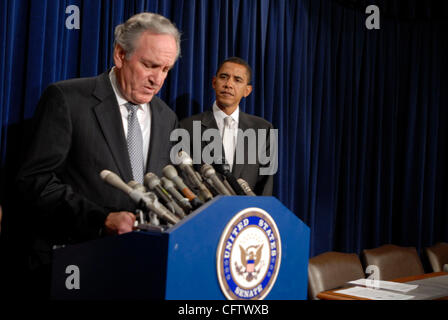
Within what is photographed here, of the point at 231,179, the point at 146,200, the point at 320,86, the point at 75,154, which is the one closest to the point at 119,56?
the point at 75,154

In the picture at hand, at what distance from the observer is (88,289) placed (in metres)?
1.31

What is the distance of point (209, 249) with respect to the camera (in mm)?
1202

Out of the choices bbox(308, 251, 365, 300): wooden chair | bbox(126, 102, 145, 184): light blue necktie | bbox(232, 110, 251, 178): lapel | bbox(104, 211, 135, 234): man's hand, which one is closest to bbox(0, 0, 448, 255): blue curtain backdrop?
bbox(232, 110, 251, 178): lapel

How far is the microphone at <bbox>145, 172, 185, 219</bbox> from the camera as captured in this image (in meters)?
1.40

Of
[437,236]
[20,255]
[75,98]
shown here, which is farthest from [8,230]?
[437,236]

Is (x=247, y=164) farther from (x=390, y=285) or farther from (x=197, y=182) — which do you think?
(x=197, y=182)

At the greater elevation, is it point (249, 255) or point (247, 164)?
point (247, 164)

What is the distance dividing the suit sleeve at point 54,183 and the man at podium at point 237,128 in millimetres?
1336

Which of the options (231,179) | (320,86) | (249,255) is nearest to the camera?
(249,255)

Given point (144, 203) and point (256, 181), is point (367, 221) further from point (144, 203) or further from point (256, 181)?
point (144, 203)

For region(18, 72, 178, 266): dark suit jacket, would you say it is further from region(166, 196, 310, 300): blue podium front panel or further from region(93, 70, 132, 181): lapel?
region(166, 196, 310, 300): blue podium front panel

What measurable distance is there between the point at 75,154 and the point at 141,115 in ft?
1.04

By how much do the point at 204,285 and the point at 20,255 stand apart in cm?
155

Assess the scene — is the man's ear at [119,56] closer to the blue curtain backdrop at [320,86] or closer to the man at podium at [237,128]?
the blue curtain backdrop at [320,86]
